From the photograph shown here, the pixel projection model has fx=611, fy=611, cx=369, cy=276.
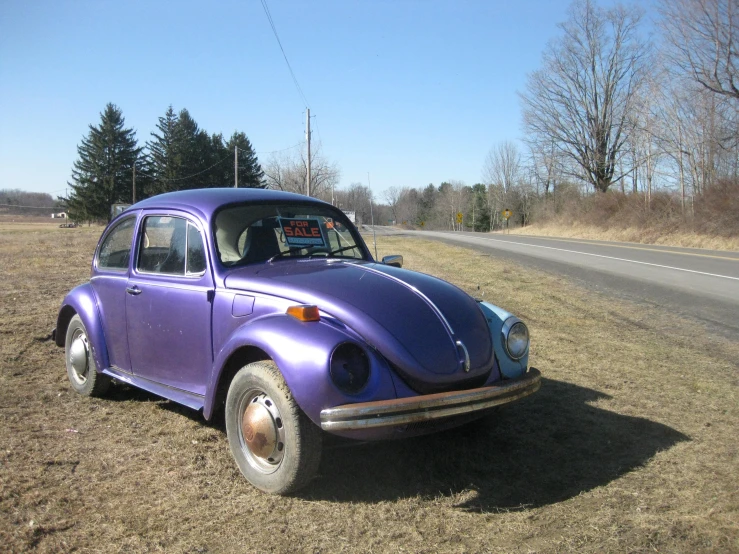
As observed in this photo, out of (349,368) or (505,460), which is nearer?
(349,368)

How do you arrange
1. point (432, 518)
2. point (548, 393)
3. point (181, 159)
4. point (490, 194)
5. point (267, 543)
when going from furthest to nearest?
1. point (490, 194)
2. point (181, 159)
3. point (548, 393)
4. point (432, 518)
5. point (267, 543)

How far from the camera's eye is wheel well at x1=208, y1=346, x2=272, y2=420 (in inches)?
137

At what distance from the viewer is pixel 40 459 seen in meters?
3.67

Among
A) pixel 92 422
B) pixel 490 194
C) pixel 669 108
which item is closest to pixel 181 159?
pixel 669 108

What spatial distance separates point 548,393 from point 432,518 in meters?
2.41

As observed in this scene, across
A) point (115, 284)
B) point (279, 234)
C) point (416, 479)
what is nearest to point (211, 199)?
point (279, 234)

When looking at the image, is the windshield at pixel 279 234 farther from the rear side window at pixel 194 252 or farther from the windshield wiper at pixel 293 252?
the rear side window at pixel 194 252

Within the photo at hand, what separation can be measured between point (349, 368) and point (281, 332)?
0.41 meters

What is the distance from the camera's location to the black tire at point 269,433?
122 inches

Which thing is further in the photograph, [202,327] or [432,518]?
[202,327]

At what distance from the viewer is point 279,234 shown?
4.34 meters

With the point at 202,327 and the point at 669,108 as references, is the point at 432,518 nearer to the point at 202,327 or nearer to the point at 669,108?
the point at 202,327

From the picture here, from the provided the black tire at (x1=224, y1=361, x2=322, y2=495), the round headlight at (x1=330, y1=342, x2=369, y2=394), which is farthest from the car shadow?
the round headlight at (x1=330, y1=342, x2=369, y2=394)

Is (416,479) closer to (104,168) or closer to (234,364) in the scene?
(234,364)
